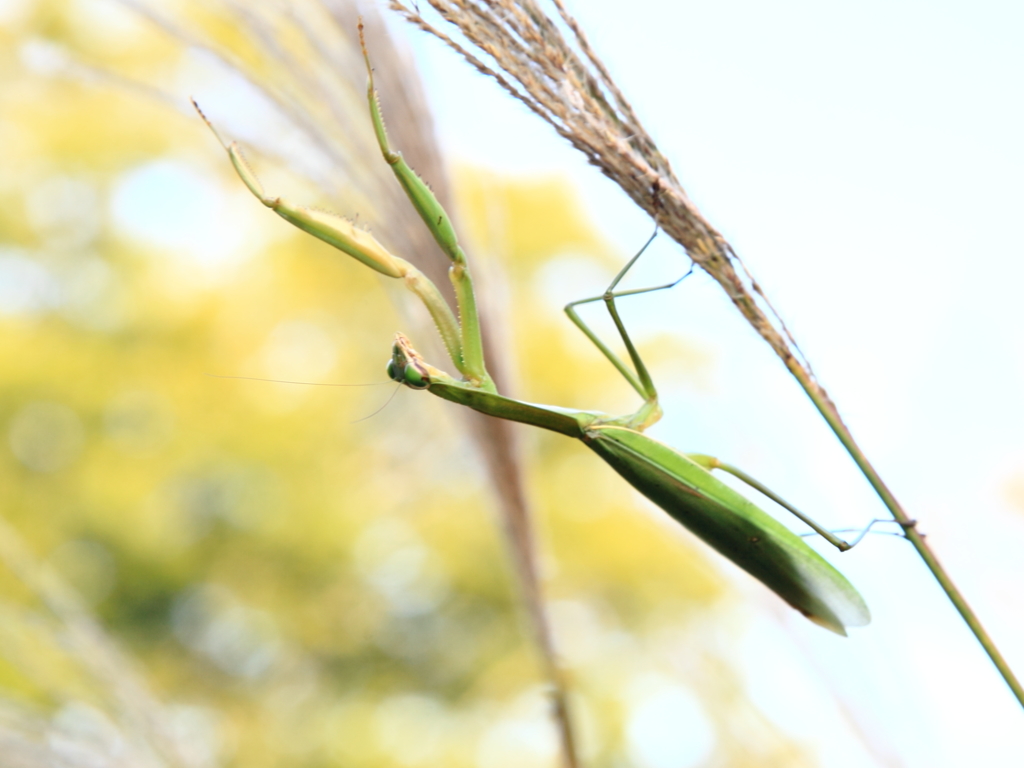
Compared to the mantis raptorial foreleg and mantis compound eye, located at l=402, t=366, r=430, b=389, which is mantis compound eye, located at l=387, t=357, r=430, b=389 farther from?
the mantis raptorial foreleg

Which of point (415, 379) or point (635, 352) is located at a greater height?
point (635, 352)

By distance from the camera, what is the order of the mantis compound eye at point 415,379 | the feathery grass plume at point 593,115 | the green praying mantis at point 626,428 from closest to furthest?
the feathery grass plume at point 593,115
the green praying mantis at point 626,428
the mantis compound eye at point 415,379

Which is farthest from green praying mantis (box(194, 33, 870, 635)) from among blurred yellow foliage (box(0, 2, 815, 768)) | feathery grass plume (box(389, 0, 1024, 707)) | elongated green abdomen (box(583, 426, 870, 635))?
blurred yellow foliage (box(0, 2, 815, 768))

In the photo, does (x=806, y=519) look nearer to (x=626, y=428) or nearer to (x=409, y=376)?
(x=626, y=428)

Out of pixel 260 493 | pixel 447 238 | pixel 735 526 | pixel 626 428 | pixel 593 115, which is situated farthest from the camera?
pixel 260 493

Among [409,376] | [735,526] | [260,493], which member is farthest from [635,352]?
[260,493]

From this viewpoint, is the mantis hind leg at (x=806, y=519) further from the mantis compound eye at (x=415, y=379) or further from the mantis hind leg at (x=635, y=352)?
the mantis compound eye at (x=415, y=379)

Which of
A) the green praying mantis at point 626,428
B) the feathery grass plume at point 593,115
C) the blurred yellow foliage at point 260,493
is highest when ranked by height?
the feathery grass plume at point 593,115

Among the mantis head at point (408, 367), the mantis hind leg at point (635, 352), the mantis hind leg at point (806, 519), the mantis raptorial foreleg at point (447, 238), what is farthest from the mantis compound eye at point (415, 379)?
the mantis hind leg at point (806, 519)
